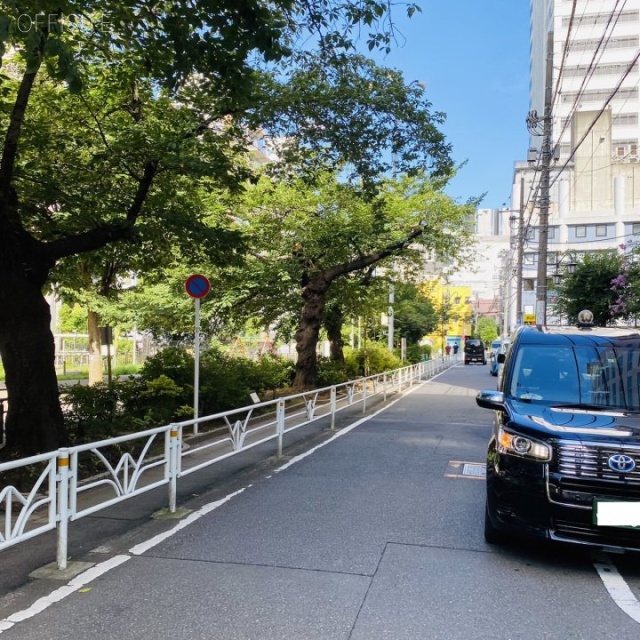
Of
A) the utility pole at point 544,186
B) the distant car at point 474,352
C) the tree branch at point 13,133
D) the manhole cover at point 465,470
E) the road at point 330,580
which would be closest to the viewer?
the road at point 330,580

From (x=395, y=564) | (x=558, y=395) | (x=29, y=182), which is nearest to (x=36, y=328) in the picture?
(x=29, y=182)

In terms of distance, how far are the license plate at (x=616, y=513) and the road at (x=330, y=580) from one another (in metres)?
0.49

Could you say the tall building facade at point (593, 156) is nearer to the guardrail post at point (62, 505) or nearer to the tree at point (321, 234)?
the tree at point (321, 234)

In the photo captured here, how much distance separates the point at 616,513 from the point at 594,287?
2143 cm

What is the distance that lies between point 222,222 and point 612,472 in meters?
13.7

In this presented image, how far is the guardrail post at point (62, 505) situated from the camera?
4566 mm

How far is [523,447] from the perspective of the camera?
4703 mm

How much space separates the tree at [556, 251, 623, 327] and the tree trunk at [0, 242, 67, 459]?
20.6m

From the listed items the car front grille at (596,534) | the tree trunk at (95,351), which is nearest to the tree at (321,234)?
the tree trunk at (95,351)

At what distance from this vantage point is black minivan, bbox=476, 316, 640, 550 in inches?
173

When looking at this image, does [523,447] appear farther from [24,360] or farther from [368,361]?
[368,361]

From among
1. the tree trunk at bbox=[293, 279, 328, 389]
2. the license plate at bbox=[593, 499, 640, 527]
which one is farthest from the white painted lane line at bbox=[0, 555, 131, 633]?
the tree trunk at bbox=[293, 279, 328, 389]

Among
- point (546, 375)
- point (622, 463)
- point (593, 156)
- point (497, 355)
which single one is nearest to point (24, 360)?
point (546, 375)

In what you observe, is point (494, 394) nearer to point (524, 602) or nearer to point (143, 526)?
point (524, 602)
